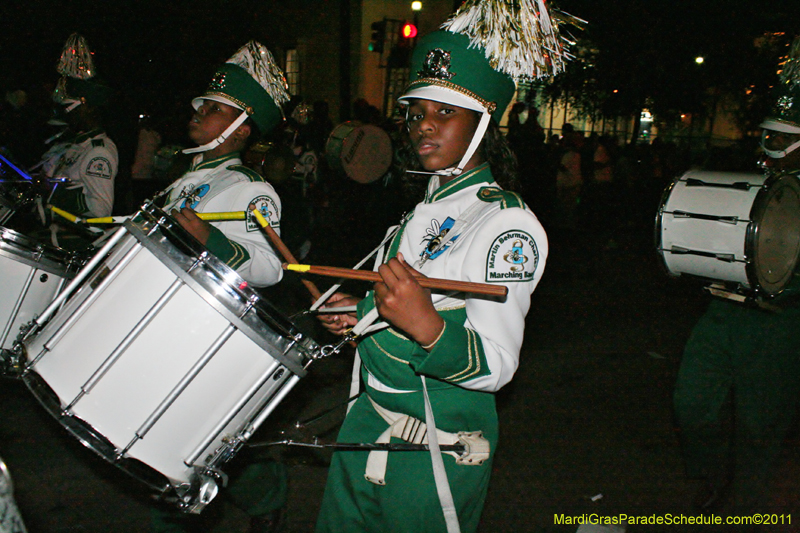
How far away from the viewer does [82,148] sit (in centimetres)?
481

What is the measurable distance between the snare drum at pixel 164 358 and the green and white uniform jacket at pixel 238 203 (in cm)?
84

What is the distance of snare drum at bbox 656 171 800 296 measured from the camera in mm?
2785

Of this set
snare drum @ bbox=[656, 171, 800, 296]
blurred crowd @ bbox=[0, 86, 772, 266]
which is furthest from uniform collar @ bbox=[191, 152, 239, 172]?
blurred crowd @ bbox=[0, 86, 772, 266]

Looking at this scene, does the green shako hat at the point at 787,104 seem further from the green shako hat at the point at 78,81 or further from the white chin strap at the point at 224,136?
the green shako hat at the point at 78,81

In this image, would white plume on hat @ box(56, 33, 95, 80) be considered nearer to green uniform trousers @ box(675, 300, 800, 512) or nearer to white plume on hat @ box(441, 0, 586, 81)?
white plume on hat @ box(441, 0, 586, 81)

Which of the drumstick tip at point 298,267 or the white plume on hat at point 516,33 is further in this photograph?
the white plume on hat at point 516,33

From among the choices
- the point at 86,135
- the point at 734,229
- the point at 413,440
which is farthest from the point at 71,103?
the point at 734,229

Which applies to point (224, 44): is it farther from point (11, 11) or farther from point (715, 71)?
point (715, 71)

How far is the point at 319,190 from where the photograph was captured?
1052 centimetres

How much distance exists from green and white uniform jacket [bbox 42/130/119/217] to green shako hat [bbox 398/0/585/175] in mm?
3342

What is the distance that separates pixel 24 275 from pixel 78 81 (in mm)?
2778

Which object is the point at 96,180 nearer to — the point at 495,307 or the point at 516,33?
the point at 516,33

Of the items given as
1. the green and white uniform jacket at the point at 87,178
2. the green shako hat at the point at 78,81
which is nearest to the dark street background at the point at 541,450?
the green and white uniform jacket at the point at 87,178

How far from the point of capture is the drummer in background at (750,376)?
3141mm
